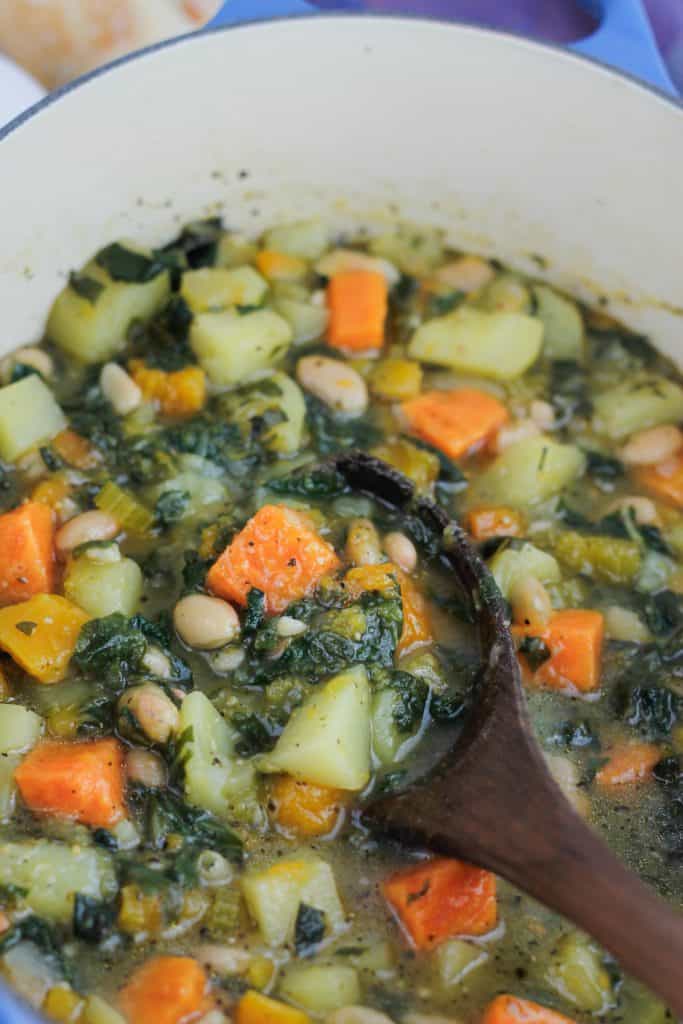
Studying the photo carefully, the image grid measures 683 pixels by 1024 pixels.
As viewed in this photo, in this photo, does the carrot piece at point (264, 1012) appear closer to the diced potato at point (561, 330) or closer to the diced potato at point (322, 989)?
the diced potato at point (322, 989)

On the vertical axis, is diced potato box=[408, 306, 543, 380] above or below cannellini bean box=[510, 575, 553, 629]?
above

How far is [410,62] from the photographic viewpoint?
13.4ft

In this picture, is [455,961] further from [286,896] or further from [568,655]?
[568,655]

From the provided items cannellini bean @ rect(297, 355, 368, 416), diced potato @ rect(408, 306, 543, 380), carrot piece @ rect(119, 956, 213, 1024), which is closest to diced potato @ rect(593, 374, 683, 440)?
diced potato @ rect(408, 306, 543, 380)

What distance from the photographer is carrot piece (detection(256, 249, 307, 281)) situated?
4.33m

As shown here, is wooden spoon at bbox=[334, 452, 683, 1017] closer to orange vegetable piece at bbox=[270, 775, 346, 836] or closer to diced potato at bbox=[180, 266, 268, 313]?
orange vegetable piece at bbox=[270, 775, 346, 836]

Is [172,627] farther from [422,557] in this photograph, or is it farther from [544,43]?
[544,43]

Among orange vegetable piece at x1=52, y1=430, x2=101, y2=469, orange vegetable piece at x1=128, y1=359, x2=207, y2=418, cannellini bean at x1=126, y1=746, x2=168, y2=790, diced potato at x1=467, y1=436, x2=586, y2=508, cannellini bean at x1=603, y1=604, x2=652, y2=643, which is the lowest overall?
cannellini bean at x1=603, y1=604, x2=652, y2=643

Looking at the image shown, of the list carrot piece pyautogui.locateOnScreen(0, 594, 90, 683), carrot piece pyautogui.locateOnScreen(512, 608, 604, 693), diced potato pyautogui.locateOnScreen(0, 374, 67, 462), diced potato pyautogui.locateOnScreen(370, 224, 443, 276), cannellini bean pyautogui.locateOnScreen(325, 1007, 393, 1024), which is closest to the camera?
cannellini bean pyautogui.locateOnScreen(325, 1007, 393, 1024)

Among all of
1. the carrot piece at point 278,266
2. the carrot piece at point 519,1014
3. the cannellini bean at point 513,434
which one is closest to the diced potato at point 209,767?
the carrot piece at point 519,1014

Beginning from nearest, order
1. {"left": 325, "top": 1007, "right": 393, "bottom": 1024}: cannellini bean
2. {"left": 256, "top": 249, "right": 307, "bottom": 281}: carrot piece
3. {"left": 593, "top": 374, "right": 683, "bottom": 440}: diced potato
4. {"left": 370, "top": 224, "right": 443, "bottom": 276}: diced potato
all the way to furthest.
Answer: {"left": 325, "top": 1007, "right": 393, "bottom": 1024}: cannellini bean < {"left": 593, "top": 374, "right": 683, "bottom": 440}: diced potato < {"left": 256, "top": 249, "right": 307, "bottom": 281}: carrot piece < {"left": 370, "top": 224, "right": 443, "bottom": 276}: diced potato

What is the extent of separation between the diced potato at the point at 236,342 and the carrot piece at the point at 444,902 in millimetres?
1763

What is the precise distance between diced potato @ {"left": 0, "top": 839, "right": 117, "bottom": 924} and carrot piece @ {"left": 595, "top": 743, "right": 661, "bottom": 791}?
4.26 feet

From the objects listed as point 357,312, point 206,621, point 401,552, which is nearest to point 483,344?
point 357,312
